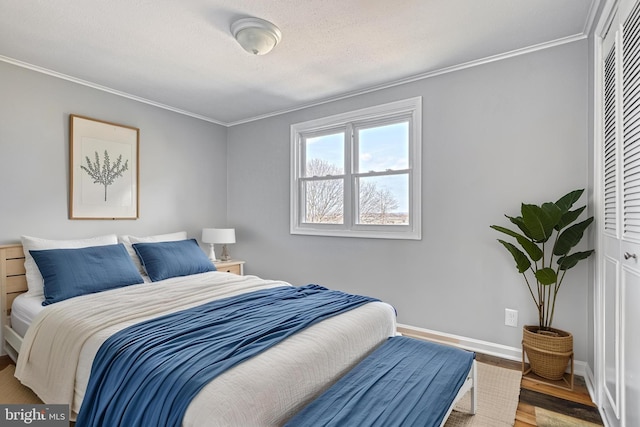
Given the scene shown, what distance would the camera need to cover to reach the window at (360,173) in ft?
10.7

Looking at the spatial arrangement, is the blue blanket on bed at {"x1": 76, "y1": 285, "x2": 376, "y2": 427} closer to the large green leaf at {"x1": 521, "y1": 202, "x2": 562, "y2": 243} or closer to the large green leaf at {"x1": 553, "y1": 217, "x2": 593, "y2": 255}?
the large green leaf at {"x1": 521, "y1": 202, "x2": 562, "y2": 243}

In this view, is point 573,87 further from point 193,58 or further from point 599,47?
point 193,58

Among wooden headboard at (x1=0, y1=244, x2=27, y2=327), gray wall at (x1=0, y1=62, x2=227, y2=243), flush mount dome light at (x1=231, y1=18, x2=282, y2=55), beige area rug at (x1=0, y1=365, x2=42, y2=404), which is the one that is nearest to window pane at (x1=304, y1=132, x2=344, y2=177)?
gray wall at (x1=0, y1=62, x2=227, y2=243)

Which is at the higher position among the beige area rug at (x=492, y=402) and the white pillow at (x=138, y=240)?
the white pillow at (x=138, y=240)

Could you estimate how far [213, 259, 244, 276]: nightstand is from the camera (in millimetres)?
3995

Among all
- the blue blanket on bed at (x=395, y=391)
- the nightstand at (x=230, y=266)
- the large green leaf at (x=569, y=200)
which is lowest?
the blue blanket on bed at (x=395, y=391)

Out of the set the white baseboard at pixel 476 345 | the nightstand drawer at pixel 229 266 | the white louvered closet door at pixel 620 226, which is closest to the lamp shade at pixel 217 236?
the nightstand drawer at pixel 229 266

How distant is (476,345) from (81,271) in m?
3.30

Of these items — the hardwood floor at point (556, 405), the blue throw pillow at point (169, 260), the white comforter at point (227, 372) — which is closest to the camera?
the white comforter at point (227, 372)

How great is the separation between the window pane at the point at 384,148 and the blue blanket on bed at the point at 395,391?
6.47ft

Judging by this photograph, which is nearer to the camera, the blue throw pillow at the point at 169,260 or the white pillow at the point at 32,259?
the white pillow at the point at 32,259

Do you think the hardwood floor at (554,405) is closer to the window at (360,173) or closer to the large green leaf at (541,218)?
the large green leaf at (541,218)

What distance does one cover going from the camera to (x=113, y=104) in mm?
3475

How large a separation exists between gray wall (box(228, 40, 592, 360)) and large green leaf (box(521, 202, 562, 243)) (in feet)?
1.34
